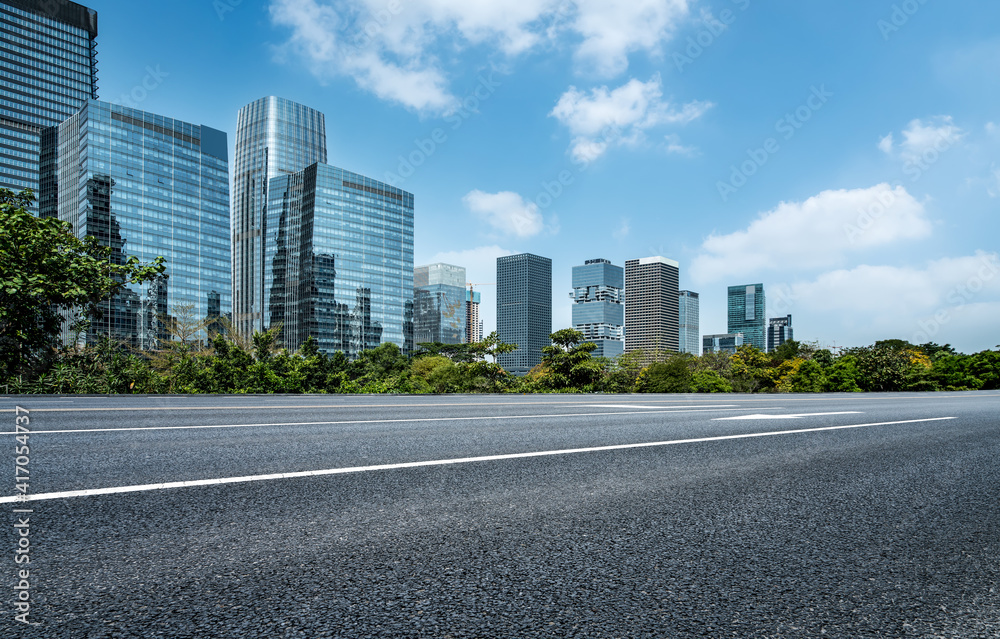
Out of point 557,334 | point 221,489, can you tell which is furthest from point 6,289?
point 557,334

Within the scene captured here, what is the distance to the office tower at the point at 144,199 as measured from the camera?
5281 inches

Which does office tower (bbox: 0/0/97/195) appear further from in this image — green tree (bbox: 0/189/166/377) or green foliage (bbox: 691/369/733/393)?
green foliage (bbox: 691/369/733/393)

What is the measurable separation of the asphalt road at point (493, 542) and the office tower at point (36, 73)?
197 m

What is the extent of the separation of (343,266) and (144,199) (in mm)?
52597

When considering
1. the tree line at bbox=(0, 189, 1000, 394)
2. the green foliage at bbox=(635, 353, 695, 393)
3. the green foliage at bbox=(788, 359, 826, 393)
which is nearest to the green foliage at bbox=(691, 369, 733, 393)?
the tree line at bbox=(0, 189, 1000, 394)

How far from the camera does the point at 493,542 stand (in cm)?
233

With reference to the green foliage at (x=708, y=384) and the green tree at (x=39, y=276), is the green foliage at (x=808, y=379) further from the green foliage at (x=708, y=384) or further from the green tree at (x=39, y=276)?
the green tree at (x=39, y=276)

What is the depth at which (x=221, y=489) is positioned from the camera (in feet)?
10.6

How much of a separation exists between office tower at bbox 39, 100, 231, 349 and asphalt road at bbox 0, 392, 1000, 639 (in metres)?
137

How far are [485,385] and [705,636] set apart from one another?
72.0 ft

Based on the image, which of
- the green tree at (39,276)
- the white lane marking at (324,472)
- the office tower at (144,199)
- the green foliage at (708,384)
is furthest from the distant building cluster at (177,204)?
the white lane marking at (324,472)

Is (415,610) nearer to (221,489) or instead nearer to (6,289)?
(221,489)

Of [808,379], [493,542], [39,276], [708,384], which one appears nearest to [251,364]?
[39,276]

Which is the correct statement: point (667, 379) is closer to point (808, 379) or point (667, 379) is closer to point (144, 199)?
point (808, 379)
